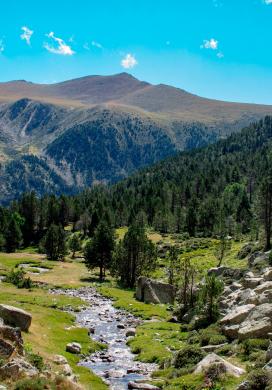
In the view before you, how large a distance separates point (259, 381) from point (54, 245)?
125 metres

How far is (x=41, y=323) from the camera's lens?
61.4 meters

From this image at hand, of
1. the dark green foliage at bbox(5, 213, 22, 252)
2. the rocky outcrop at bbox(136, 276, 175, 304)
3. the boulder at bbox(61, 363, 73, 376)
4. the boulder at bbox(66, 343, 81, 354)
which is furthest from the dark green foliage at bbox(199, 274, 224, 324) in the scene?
the dark green foliage at bbox(5, 213, 22, 252)

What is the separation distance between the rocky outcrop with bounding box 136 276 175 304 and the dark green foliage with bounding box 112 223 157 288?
20.7 meters

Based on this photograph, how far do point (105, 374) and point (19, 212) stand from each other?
529 ft

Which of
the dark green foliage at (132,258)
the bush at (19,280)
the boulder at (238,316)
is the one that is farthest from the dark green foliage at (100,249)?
the boulder at (238,316)

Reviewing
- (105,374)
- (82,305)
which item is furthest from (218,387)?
(82,305)

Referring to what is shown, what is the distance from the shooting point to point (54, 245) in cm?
14862

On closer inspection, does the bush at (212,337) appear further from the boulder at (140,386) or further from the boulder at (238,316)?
the boulder at (140,386)

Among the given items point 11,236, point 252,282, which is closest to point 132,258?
point 252,282

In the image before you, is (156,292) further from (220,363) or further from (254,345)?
Answer: (220,363)

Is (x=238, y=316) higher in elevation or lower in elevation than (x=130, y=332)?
higher

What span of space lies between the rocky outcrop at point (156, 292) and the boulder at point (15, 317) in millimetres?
41346

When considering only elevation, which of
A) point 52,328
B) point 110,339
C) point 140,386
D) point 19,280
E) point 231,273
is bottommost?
point 19,280

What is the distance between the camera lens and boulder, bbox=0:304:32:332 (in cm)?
4841
